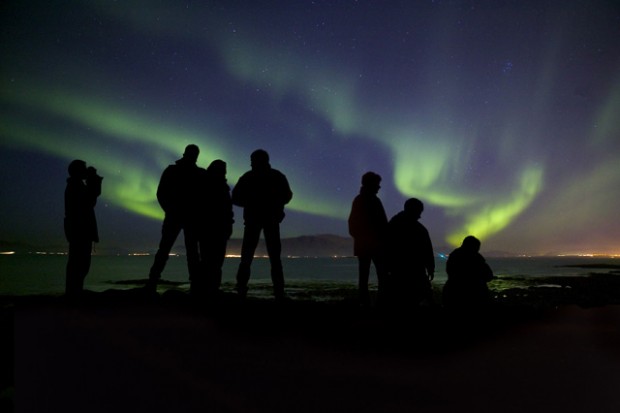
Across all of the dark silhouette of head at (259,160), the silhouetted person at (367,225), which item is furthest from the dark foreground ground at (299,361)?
the dark silhouette of head at (259,160)

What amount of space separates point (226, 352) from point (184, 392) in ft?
3.07

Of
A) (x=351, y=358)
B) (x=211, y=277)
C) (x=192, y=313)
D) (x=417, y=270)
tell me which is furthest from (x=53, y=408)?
(x=417, y=270)

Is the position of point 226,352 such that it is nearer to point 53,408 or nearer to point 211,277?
point 53,408

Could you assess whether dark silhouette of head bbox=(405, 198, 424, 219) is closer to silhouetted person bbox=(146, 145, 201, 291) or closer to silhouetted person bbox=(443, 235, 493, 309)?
silhouetted person bbox=(443, 235, 493, 309)

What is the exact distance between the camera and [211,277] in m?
6.50

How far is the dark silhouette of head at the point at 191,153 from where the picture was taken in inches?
261

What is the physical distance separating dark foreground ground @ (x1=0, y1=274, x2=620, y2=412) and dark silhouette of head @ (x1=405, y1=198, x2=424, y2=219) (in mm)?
1343

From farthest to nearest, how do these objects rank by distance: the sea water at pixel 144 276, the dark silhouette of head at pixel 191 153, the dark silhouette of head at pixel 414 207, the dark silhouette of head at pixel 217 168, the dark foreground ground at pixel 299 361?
1. the sea water at pixel 144 276
2. the dark silhouette of head at pixel 217 168
3. the dark silhouette of head at pixel 191 153
4. the dark silhouette of head at pixel 414 207
5. the dark foreground ground at pixel 299 361

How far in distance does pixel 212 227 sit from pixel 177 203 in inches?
26.2

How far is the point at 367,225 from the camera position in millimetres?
6844

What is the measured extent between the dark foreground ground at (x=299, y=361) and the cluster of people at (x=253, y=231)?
548 millimetres

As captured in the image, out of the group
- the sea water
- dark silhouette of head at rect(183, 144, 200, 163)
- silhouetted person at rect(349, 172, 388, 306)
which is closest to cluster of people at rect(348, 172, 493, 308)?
silhouetted person at rect(349, 172, 388, 306)

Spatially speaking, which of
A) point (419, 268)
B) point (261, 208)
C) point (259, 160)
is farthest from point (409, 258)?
point (259, 160)

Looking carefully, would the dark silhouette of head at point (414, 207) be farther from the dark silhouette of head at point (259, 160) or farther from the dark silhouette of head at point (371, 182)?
the dark silhouette of head at point (259, 160)
